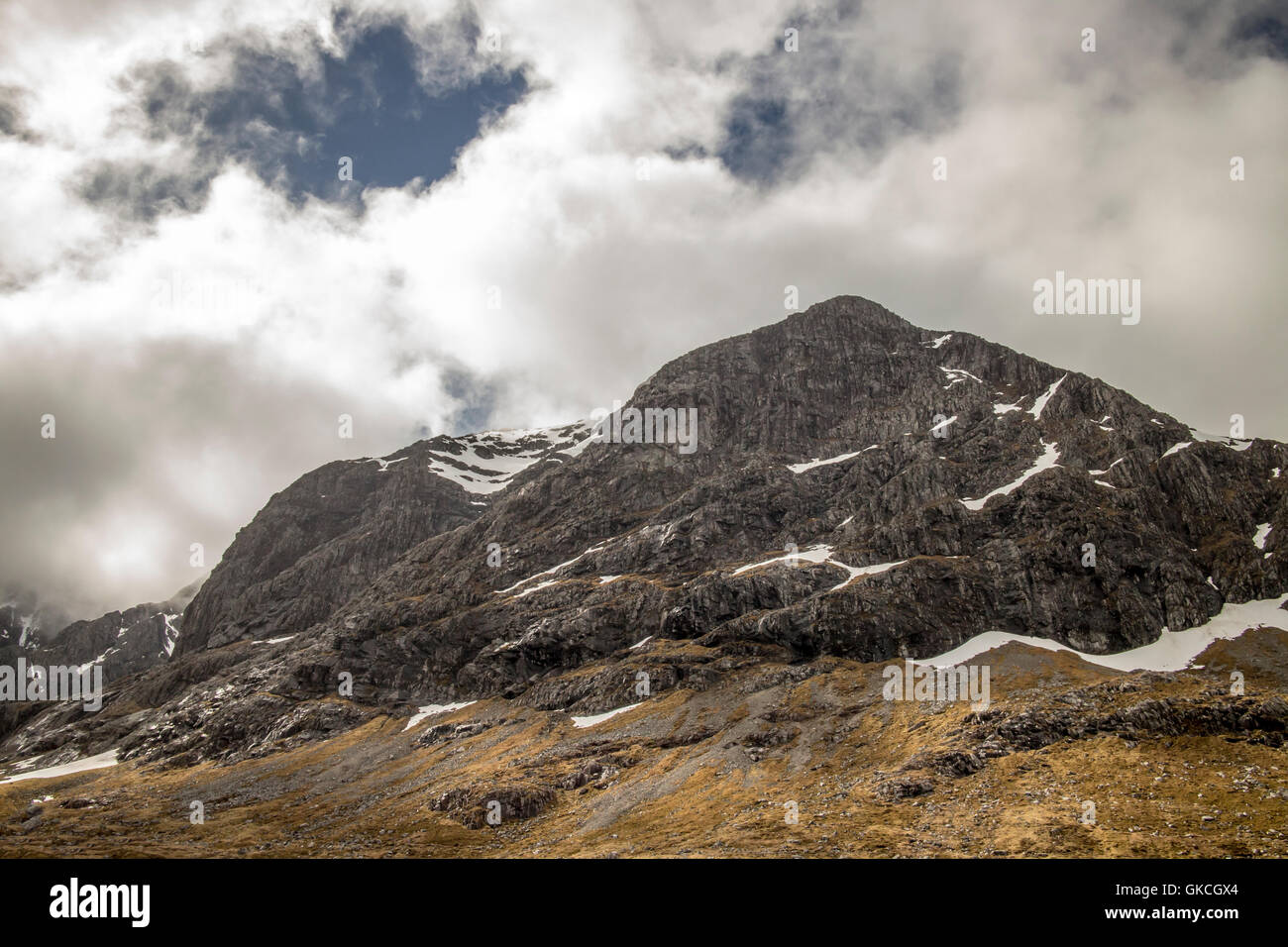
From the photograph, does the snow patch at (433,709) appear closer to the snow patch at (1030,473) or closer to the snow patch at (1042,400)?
the snow patch at (1030,473)

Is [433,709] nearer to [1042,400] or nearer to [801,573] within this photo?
[801,573]

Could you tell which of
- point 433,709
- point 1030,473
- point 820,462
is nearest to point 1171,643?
point 1030,473

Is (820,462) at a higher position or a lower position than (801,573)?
higher

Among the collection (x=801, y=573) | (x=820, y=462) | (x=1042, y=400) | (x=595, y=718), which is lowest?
(x=595, y=718)

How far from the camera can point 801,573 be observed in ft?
447

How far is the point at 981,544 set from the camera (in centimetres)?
13512

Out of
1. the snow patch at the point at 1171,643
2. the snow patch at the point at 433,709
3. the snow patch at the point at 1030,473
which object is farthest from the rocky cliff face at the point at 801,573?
the snow patch at the point at 433,709

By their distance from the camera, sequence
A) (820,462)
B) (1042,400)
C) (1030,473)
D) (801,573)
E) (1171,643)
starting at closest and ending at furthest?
(1171,643), (801,573), (1030,473), (1042,400), (820,462)

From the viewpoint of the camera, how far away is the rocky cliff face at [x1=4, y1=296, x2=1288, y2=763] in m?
120

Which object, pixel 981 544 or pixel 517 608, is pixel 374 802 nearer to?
pixel 517 608

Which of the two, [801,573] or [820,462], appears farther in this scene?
[820,462]
